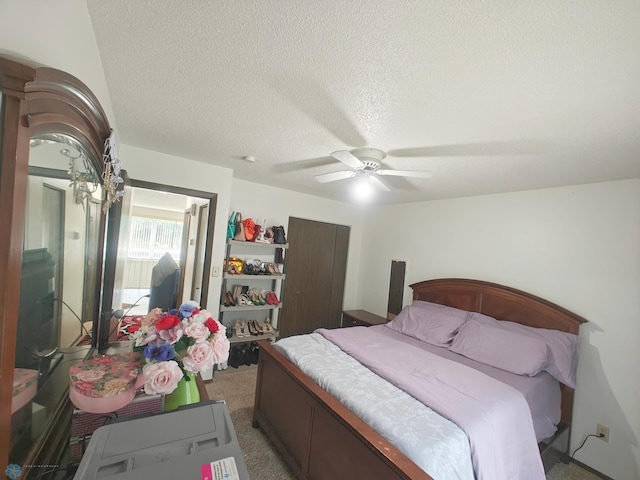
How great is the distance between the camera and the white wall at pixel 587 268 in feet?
6.66

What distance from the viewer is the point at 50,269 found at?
889 mm

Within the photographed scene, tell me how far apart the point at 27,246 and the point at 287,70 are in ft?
3.70

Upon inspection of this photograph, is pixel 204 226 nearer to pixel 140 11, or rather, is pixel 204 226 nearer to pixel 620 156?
pixel 140 11

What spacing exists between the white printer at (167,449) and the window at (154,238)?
299cm

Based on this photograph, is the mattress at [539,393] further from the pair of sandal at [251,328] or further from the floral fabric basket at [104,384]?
the floral fabric basket at [104,384]

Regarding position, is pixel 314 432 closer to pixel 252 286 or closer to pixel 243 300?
pixel 243 300

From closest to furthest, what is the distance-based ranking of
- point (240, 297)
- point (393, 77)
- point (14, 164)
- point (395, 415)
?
point (14, 164), point (393, 77), point (395, 415), point (240, 297)

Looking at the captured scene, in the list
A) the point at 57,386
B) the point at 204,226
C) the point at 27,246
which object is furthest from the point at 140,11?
the point at 204,226

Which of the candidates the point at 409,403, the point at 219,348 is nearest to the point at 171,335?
the point at 219,348

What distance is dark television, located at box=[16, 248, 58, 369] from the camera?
70cm

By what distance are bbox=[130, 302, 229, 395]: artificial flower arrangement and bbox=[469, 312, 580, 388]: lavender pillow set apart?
8.26 ft

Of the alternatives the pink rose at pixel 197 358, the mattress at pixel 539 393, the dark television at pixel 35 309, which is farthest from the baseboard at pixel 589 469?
the dark television at pixel 35 309

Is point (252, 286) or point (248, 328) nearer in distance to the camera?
point (248, 328)

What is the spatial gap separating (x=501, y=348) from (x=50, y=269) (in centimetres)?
293
